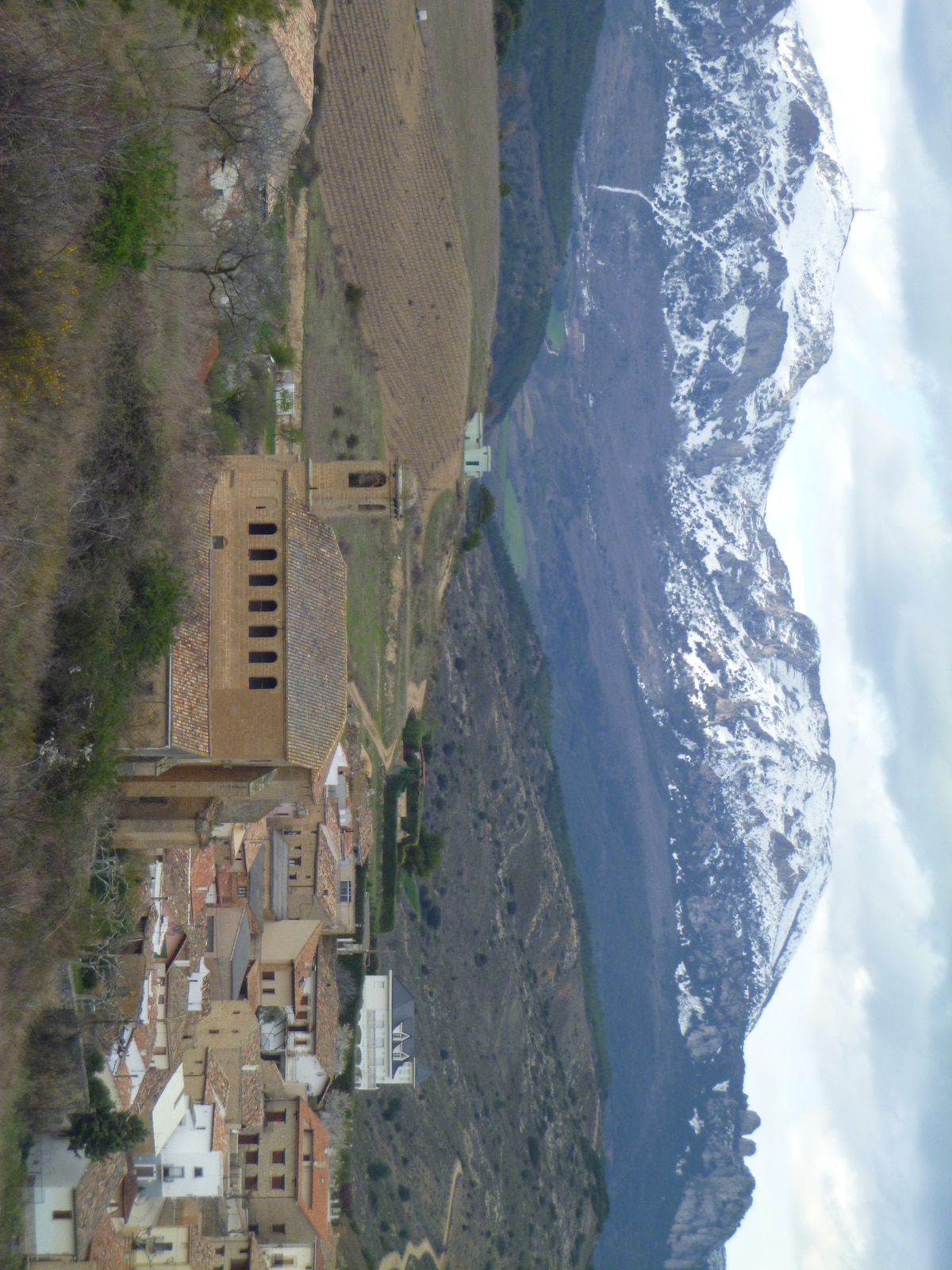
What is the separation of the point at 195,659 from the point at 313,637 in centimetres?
422

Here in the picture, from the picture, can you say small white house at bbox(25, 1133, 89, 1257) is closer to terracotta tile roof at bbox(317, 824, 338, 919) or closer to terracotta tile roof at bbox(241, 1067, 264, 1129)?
terracotta tile roof at bbox(241, 1067, 264, 1129)

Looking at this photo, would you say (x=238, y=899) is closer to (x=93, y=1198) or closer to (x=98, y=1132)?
(x=93, y=1198)

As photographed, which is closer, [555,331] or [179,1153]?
[179,1153]

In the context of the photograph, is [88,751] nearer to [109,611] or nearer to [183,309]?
[109,611]

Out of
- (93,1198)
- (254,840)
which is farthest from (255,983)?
(93,1198)

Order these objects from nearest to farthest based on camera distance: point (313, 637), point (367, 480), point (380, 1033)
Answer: point (313, 637)
point (367, 480)
point (380, 1033)

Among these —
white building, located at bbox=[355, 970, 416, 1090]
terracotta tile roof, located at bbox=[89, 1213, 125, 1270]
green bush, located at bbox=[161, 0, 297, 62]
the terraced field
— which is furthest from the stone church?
the terraced field

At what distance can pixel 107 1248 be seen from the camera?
3428 centimetres

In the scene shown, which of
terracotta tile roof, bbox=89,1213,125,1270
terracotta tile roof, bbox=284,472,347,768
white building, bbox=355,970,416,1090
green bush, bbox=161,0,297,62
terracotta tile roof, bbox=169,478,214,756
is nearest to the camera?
green bush, bbox=161,0,297,62

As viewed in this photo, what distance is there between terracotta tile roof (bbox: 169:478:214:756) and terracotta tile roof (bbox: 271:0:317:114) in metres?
18.1

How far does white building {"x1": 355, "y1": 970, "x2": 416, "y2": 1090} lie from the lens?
181ft

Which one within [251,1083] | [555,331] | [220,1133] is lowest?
[220,1133]

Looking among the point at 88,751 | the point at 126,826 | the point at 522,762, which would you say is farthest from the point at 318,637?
the point at 522,762

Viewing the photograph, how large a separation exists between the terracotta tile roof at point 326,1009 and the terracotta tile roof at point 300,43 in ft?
113
